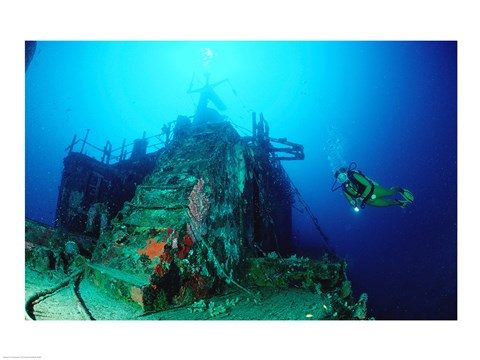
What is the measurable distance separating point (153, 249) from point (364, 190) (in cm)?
335

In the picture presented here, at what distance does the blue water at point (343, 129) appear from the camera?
37188 millimetres

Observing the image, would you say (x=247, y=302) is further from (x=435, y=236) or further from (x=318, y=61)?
(x=318, y=61)

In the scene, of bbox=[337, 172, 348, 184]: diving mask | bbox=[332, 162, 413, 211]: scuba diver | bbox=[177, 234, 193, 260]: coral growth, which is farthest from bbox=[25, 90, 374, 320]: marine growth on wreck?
bbox=[337, 172, 348, 184]: diving mask

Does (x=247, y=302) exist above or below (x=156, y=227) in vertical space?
below

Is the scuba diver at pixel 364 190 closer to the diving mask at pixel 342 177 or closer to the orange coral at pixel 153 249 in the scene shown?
the diving mask at pixel 342 177

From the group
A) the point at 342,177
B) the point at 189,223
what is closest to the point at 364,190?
the point at 342,177

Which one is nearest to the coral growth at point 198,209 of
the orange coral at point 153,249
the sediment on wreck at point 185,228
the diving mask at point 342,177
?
the sediment on wreck at point 185,228

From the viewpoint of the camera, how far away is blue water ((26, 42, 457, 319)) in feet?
122

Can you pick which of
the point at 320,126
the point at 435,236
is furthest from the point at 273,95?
the point at 435,236

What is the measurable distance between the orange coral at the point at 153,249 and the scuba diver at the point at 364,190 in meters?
3.15
